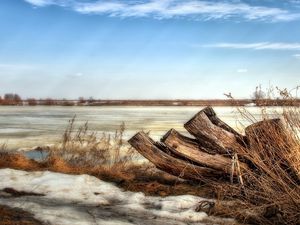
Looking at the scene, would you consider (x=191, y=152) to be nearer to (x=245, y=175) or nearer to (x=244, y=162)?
(x=244, y=162)

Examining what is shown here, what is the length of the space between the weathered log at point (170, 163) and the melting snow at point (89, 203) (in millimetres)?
675

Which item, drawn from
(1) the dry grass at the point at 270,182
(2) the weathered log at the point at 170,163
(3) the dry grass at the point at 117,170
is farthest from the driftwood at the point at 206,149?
(3) the dry grass at the point at 117,170

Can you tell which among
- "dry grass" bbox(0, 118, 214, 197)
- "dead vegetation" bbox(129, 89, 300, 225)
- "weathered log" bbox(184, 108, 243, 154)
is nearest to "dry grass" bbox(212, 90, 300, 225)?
"dead vegetation" bbox(129, 89, 300, 225)

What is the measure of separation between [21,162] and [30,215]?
10.9ft

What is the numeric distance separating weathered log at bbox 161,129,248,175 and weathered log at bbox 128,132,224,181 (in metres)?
0.10

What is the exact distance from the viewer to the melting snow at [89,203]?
588 centimetres

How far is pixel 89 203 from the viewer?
665 centimetres

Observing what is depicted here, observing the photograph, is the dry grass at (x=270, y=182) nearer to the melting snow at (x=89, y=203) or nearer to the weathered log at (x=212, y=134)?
the weathered log at (x=212, y=134)

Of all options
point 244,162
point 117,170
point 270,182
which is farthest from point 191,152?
point 117,170

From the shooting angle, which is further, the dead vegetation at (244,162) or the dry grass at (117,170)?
the dry grass at (117,170)

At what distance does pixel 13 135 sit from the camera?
16.2 metres

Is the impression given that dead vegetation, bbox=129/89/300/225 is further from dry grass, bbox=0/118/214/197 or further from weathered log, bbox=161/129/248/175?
dry grass, bbox=0/118/214/197

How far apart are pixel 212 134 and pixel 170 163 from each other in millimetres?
768

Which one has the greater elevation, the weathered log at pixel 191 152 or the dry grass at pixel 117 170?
the weathered log at pixel 191 152
